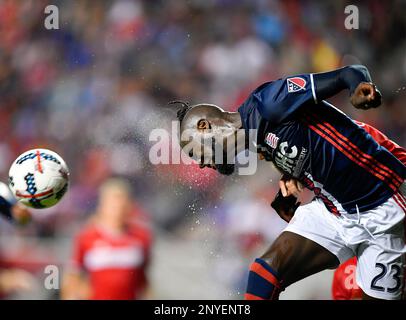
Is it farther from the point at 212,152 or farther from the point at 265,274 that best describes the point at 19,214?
the point at 265,274

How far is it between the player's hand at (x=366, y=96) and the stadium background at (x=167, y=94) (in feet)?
8.48

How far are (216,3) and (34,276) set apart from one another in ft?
10.4

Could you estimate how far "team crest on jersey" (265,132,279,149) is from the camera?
11.0 feet

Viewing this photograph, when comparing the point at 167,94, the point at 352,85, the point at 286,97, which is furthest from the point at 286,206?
the point at 167,94

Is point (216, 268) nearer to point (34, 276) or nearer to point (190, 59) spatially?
point (34, 276)

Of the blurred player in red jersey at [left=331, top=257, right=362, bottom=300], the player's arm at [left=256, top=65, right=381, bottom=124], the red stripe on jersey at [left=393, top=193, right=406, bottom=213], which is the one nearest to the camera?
the player's arm at [left=256, top=65, right=381, bottom=124]

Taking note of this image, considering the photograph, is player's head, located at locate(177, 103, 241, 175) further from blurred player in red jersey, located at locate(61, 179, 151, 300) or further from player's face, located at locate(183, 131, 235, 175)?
blurred player in red jersey, located at locate(61, 179, 151, 300)

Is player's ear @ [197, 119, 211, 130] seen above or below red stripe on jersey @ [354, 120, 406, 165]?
above

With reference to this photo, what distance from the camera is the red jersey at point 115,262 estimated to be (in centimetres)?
445

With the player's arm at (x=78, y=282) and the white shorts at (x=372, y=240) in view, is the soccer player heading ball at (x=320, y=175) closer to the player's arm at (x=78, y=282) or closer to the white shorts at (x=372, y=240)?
the white shorts at (x=372, y=240)

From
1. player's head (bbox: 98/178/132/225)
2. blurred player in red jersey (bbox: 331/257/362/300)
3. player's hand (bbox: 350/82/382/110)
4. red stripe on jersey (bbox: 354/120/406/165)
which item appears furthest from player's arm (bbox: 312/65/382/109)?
player's head (bbox: 98/178/132/225)

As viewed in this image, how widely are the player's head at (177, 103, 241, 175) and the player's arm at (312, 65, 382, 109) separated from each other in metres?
0.47

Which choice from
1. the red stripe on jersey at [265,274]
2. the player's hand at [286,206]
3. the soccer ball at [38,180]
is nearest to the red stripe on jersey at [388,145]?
the player's hand at [286,206]

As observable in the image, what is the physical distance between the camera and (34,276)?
5.25 m
